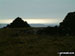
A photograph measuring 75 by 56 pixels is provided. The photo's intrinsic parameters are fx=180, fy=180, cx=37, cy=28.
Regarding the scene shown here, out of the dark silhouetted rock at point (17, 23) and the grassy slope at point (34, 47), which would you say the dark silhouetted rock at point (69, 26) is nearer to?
the grassy slope at point (34, 47)

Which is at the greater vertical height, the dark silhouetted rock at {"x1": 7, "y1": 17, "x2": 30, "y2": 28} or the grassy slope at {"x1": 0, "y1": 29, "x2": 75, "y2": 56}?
the dark silhouetted rock at {"x1": 7, "y1": 17, "x2": 30, "y2": 28}

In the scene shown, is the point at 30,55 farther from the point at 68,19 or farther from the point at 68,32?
the point at 68,19

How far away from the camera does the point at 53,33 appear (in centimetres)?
3059

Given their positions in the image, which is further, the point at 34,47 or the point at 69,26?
the point at 69,26

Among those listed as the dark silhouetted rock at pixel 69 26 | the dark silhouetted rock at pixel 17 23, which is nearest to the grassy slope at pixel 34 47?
the dark silhouetted rock at pixel 69 26

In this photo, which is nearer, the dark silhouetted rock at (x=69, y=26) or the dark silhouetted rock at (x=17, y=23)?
the dark silhouetted rock at (x=69, y=26)

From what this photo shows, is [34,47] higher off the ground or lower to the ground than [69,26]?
lower

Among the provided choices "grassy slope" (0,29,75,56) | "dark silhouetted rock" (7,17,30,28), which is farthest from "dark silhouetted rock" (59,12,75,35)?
"dark silhouetted rock" (7,17,30,28)

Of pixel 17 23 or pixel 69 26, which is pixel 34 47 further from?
pixel 17 23

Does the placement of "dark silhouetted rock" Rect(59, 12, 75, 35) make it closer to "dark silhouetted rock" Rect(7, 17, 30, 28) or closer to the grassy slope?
the grassy slope

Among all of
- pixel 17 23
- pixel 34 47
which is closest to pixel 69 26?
pixel 34 47

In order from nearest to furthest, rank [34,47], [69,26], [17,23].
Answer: [34,47] < [69,26] < [17,23]

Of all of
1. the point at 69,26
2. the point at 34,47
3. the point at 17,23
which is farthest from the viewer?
the point at 17,23

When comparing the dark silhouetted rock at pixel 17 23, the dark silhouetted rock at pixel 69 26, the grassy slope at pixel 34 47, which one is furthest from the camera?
the dark silhouetted rock at pixel 17 23
